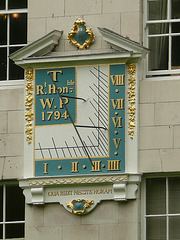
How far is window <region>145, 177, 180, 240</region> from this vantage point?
25.2m

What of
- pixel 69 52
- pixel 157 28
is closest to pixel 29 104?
pixel 69 52

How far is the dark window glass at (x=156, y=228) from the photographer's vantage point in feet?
82.7

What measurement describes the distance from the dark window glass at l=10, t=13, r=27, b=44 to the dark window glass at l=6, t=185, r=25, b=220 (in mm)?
2736

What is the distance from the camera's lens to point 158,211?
25.3 metres

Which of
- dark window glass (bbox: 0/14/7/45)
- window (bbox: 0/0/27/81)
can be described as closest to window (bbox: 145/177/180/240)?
window (bbox: 0/0/27/81)

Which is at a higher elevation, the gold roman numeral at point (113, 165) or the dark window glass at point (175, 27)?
the dark window glass at point (175, 27)

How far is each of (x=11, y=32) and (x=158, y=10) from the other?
2.79 m

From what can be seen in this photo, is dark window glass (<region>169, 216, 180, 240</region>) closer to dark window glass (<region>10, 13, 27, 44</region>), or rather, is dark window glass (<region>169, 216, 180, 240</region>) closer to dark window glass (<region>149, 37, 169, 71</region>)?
dark window glass (<region>149, 37, 169, 71</region>)

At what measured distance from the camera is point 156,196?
25.4 m

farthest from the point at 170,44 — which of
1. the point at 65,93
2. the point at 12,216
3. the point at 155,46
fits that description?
the point at 12,216

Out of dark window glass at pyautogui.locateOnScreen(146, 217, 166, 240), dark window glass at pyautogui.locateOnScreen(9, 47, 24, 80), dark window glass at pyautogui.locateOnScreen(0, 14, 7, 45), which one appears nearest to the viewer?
dark window glass at pyautogui.locateOnScreen(146, 217, 166, 240)

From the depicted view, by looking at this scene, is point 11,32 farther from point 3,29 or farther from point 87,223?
point 87,223

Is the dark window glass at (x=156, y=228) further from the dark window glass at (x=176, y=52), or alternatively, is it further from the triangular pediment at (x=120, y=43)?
the triangular pediment at (x=120, y=43)

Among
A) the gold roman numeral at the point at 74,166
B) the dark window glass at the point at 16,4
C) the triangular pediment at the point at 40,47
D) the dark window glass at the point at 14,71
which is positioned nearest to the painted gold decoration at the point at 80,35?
the triangular pediment at the point at 40,47
